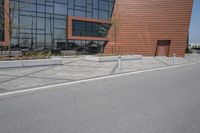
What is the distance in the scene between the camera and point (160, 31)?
40.1 metres

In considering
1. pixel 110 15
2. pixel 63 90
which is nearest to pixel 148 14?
pixel 110 15

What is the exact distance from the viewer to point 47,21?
37.8 meters

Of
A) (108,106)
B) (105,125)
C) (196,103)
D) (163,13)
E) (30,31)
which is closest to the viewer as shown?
(105,125)

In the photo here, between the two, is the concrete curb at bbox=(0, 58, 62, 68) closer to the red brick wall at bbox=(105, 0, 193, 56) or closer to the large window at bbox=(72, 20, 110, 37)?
the large window at bbox=(72, 20, 110, 37)

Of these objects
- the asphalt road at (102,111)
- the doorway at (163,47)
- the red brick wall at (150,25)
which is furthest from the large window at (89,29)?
the asphalt road at (102,111)

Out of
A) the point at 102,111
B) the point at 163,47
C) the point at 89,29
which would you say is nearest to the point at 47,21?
the point at 89,29

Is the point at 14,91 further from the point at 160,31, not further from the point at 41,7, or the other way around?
the point at 160,31

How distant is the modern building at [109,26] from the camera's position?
121ft

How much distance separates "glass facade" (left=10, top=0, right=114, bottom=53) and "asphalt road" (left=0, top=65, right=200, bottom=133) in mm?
24718

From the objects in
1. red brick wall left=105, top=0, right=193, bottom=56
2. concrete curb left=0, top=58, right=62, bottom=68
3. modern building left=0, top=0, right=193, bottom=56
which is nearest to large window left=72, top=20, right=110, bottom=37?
modern building left=0, top=0, right=193, bottom=56

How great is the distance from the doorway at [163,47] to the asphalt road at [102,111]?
98.1ft

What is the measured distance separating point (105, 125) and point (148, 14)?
117 feet

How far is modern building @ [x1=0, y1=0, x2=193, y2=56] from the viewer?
36781 millimetres

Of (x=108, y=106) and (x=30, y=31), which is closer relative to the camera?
(x=108, y=106)
